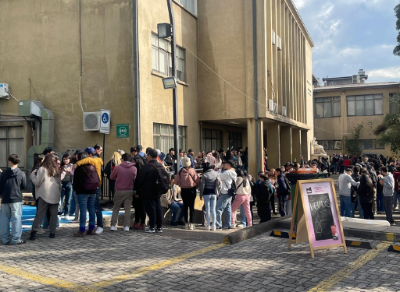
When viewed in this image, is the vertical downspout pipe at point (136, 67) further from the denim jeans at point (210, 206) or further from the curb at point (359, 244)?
the curb at point (359, 244)

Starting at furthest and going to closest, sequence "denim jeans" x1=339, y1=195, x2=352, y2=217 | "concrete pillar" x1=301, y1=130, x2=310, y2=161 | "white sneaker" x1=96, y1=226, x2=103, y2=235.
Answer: "concrete pillar" x1=301, y1=130, x2=310, y2=161 < "denim jeans" x1=339, y1=195, x2=352, y2=217 < "white sneaker" x1=96, y1=226, x2=103, y2=235

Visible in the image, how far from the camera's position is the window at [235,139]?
27.2m

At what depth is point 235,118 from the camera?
2147 cm

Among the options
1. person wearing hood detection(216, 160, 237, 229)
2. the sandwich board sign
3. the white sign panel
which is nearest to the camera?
the sandwich board sign

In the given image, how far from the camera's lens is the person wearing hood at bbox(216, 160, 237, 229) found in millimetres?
10578

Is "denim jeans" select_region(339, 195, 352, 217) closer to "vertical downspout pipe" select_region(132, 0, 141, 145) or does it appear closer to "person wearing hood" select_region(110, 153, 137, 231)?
"person wearing hood" select_region(110, 153, 137, 231)

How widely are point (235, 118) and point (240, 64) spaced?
279cm

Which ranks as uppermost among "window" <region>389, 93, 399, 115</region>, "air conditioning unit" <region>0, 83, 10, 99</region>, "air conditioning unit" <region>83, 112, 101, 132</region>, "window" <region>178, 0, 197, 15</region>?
"window" <region>178, 0, 197, 15</region>

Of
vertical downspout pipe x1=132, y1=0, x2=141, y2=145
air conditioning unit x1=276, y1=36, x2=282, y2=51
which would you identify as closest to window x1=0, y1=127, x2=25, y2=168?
vertical downspout pipe x1=132, y1=0, x2=141, y2=145

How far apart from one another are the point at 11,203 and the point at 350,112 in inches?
1625

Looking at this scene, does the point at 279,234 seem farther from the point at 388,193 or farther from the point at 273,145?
the point at 273,145

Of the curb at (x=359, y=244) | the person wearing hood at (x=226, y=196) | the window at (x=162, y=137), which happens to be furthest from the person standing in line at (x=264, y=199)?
the window at (x=162, y=137)

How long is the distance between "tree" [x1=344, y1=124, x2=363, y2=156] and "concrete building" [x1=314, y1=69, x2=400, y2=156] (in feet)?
1.96

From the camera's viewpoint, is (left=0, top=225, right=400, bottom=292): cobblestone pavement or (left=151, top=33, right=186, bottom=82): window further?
(left=151, top=33, right=186, bottom=82): window
